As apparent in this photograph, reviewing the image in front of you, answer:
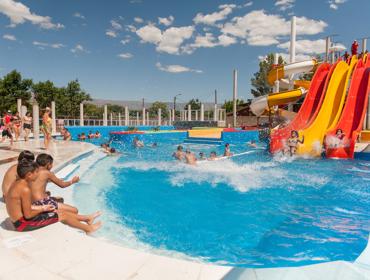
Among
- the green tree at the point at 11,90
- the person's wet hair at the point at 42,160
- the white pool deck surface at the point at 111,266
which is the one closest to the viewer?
the white pool deck surface at the point at 111,266

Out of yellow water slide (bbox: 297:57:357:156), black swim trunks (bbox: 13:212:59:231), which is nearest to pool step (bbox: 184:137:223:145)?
yellow water slide (bbox: 297:57:357:156)

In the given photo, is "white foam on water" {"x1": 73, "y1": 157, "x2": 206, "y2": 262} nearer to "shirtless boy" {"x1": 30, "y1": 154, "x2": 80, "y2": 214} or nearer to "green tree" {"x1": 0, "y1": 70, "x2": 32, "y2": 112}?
"shirtless boy" {"x1": 30, "y1": 154, "x2": 80, "y2": 214}

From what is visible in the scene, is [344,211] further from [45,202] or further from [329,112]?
[329,112]

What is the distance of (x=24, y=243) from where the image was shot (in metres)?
2.61

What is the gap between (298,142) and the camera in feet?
33.4

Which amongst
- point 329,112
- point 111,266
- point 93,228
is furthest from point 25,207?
point 329,112

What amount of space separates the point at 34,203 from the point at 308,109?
12.4 meters

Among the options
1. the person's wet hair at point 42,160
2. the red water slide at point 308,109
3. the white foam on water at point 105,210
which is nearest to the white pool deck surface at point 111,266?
the white foam on water at point 105,210

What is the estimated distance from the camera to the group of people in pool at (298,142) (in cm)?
1011

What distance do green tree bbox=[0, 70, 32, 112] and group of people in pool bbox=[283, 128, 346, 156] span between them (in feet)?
86.3

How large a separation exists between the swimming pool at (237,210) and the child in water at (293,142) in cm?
140

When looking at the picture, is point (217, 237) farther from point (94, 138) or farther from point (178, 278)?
point (94, 138)

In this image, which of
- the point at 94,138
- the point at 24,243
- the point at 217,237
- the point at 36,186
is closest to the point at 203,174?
the point at 217,237

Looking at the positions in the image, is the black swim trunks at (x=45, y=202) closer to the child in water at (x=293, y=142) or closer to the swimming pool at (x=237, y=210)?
the swimming pool at (x=237, y=210)
